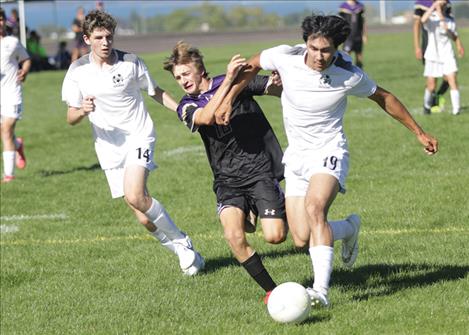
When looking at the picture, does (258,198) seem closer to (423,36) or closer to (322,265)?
(322,265)

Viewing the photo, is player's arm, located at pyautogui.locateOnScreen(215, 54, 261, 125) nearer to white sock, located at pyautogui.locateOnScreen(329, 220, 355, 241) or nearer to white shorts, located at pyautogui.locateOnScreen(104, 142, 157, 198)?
white sock, located at pyautogui.locateOnScreen(329, 220, 355, 241)

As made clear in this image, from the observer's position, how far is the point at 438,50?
17750 mm

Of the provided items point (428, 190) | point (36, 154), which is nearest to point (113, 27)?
point (428, 190)

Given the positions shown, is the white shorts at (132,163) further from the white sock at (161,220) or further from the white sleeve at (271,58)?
the white sleeve at (271,58)

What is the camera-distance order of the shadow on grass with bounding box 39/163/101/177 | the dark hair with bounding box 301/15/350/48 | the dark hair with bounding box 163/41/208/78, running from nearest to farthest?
the dark hair with bounding box 301/15/350/48, the dark hair with bounding box 163/41/208/78, the shadow on grass with bounding box 39/163/101/177

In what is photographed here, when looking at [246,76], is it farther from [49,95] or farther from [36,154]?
[49,95]

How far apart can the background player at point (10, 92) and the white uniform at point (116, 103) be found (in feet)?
19.0

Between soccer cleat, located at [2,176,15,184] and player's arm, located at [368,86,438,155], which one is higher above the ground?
player's arm, located at [368,86,438,155]

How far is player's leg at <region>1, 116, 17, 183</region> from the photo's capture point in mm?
14961

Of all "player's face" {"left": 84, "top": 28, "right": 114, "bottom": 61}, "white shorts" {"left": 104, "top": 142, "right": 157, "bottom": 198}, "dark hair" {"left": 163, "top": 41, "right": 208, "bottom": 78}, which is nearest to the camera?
"dark hair" {"left": 163, "top": 41, "right": 208, "bottom": 78}

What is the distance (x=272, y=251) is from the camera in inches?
375

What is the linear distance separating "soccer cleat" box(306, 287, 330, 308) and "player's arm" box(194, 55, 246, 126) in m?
1.34

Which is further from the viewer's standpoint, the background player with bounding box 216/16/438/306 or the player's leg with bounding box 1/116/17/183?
the player's leg with bounding box 1/116/17/183

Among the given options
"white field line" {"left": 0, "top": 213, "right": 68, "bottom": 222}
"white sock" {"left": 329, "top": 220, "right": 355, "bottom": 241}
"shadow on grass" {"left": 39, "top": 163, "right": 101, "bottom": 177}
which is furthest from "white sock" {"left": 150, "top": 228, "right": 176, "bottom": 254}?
"shadow on grass" {"left": 39, "top": 163, "right": 101, "bottom": 177}
